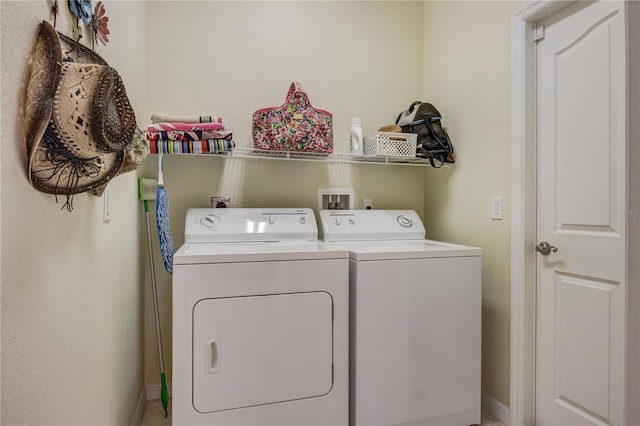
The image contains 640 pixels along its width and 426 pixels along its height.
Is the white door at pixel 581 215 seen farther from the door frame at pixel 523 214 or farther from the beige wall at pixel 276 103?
the beige wall at pixel 276 103

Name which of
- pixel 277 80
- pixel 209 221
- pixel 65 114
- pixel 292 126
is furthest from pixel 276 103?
pixel 65 114

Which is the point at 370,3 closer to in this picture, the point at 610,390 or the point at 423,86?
the point at 423,86

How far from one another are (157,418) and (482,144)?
227 cm

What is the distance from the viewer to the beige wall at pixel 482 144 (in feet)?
6.24

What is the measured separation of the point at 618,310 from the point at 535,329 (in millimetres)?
422

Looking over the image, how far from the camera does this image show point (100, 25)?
3.90 ft

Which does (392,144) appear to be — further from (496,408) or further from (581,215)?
(496,408)

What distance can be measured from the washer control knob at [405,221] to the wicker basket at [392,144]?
39 centimetres

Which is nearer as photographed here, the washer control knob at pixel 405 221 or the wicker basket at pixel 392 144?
the wicker basket at pixel 392 144

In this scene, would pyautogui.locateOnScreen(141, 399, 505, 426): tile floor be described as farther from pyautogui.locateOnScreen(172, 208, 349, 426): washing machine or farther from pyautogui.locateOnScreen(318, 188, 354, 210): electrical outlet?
pyautogui.locateOnScreen(318, 188, 354, 210): electrical outlet

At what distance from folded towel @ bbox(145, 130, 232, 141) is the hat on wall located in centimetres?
89

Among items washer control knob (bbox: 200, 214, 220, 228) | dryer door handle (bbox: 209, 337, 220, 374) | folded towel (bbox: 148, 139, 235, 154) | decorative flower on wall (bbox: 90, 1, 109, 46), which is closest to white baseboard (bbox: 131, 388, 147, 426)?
dryer door handle (bbox: 209, 337, 220, 374)

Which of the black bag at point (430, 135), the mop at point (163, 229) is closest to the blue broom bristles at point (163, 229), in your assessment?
the mop at point (163, 229)

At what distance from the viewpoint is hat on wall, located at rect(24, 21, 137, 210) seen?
2.39 feet
